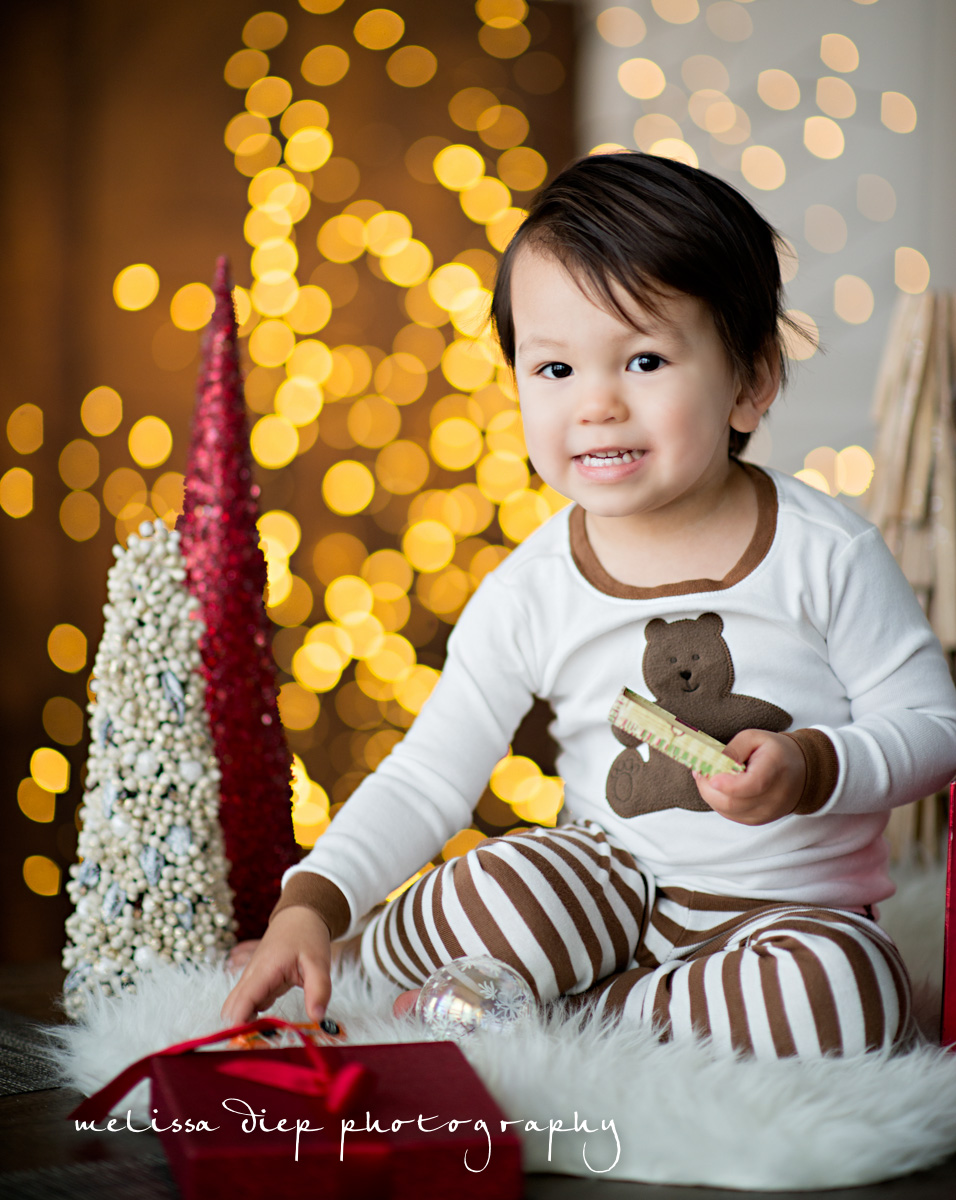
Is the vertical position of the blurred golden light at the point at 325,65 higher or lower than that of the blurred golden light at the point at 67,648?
higher

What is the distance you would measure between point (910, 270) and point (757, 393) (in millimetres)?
943

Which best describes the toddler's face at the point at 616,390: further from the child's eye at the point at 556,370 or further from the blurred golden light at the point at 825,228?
the blurred golden light at the point at 825,228

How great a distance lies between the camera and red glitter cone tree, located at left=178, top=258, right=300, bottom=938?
41.0 inches

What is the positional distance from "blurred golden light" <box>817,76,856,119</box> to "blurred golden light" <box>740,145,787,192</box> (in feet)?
0.34

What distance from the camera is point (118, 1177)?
24.1 inches

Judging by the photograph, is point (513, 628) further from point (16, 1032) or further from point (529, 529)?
point (529, 529)

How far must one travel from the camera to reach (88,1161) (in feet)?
2.07

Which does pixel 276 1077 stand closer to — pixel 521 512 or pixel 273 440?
pixel 273 440

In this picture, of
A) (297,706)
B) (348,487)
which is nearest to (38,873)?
(297,706)

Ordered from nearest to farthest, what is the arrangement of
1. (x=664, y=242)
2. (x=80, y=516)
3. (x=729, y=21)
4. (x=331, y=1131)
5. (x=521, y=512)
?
(x=331, y=1131) < (x=664, y=242) < (x=80, y=516) < (x=729, y=21) < (x=521, y=512)

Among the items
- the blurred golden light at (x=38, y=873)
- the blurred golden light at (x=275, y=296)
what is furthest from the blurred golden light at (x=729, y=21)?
the blurred golden light at (x=38, y=873)

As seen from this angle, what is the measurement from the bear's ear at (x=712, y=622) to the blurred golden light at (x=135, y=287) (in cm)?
124

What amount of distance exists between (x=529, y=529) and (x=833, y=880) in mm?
1302

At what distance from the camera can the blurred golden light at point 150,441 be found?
5.92 feet
